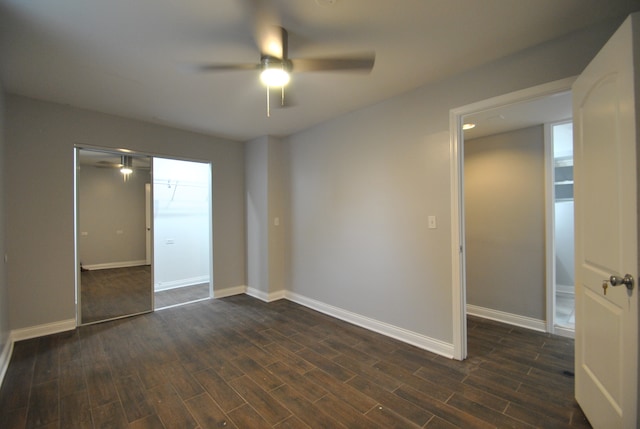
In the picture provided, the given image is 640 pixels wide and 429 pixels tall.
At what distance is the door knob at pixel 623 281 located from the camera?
4.22ft

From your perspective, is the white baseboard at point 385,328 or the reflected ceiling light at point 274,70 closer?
the reflected ceiling light at point 274,70

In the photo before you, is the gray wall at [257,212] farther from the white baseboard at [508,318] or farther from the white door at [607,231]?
the white door at [607,231]

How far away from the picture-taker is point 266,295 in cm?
423

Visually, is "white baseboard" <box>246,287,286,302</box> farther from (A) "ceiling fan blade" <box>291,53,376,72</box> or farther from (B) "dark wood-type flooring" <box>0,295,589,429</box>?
(A) "ceiling fan blade" <box>291,53,376,72</box>

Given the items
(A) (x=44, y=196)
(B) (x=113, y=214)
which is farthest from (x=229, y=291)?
(A) (x=44, y=196)

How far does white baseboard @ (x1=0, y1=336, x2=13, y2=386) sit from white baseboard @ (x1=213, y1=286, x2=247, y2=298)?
2173 millimetres

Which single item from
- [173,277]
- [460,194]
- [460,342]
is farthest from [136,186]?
[460,342]

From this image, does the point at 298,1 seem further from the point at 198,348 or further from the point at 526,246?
the point at 526,246

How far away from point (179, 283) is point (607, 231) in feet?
18.2

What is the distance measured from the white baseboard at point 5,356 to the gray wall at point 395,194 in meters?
2.98

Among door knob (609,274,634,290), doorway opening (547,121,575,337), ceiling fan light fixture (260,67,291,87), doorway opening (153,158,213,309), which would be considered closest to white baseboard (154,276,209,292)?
doorway opening (153,158,213,309)

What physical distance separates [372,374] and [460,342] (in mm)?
855

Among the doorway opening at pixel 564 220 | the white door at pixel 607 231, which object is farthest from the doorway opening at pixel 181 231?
the doorway opening at pixel 564 220

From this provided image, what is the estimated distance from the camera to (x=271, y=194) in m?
4.29
